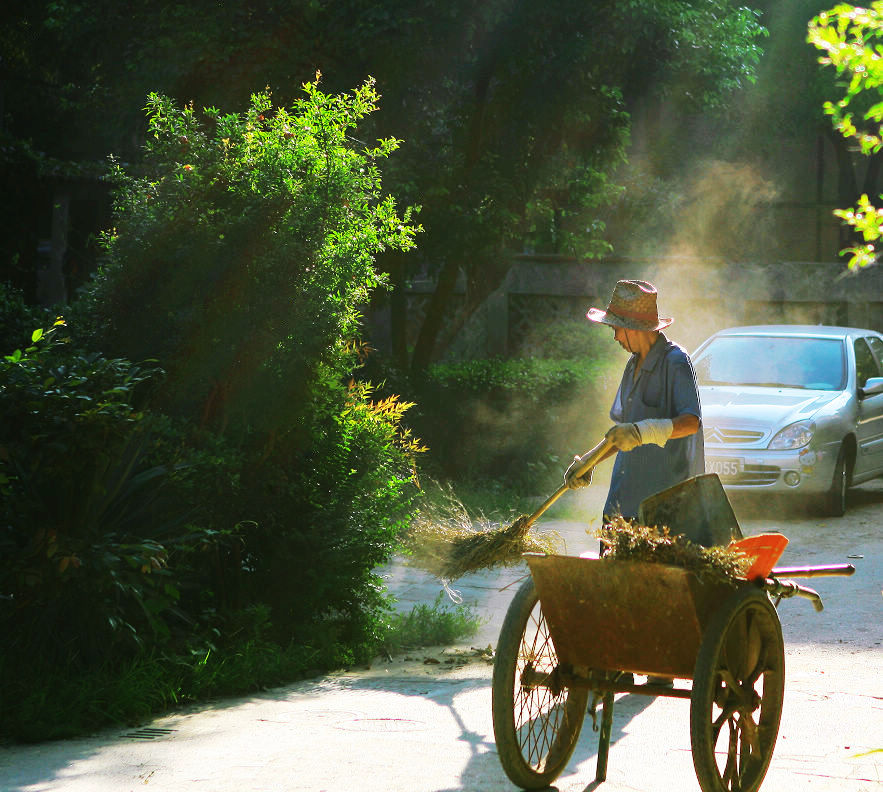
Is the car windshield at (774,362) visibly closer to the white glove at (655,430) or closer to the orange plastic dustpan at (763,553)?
the white glove at (655,430)

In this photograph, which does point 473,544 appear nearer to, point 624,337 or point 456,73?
point 624,337

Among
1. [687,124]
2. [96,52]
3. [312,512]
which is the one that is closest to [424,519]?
[312,512]

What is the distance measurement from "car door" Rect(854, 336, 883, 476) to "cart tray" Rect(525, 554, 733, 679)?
28.2 ft

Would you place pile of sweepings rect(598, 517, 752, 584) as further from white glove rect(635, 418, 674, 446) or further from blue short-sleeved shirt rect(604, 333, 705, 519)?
blue short-sleeved shirt rect(604, 333, 705, 519)

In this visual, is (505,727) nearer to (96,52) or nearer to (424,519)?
(424,519)

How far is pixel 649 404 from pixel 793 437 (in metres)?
6.41

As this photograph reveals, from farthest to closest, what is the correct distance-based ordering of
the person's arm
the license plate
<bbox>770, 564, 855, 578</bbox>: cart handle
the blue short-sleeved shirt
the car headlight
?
the license plate
the car headlight
the blue short-sleeved shirt
the person's arm
<bbox>770, 564, 855, 578</bbox>: cart handle

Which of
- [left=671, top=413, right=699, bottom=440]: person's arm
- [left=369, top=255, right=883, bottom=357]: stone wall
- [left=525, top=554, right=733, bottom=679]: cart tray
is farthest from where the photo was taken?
[left=369, top=255, right=883, bottom=357]: stone wall

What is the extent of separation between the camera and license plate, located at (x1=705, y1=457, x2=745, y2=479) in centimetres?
1191

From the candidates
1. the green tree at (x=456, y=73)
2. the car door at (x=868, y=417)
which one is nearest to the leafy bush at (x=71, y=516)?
the green tree at (x=456, y=73)

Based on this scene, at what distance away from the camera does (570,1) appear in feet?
40.9

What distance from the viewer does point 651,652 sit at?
4.52 metres

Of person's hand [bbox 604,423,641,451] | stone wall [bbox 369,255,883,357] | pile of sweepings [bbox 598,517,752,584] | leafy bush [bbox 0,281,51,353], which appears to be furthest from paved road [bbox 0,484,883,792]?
stone wall [bbox 369,255,883,357]

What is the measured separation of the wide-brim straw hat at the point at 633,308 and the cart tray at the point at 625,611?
5.24 ft
